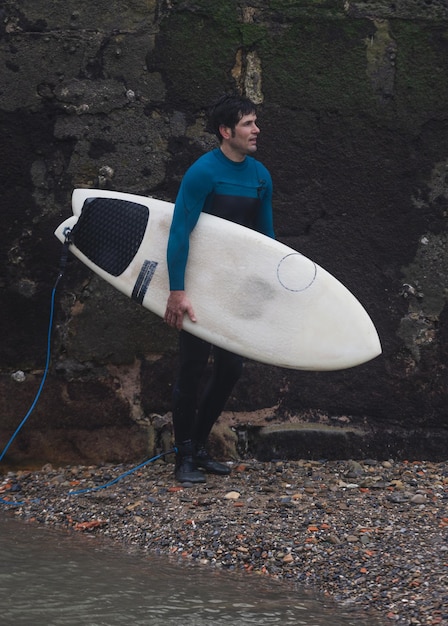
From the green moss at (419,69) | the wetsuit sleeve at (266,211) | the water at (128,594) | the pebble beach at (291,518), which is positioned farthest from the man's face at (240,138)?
the water at (128,594)

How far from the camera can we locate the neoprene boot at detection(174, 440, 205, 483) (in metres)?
4.47

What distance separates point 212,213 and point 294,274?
0.39 m

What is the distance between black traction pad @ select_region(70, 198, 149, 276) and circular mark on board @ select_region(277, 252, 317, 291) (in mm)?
556

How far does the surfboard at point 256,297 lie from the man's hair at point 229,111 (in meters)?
0.35

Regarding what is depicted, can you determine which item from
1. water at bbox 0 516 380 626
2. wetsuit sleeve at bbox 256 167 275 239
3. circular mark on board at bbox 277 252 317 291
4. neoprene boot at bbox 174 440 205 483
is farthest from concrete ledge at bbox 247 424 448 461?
water at bbox 0 516 380 626

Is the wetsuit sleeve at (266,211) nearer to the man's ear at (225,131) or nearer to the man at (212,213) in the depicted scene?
the man at (212,213)

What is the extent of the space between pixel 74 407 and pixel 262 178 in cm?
125

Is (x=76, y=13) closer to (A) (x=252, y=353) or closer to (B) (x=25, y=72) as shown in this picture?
(B) (x=25, y=72)

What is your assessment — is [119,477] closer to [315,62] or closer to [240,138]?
[240,138]

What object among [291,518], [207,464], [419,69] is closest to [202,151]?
[419,69]

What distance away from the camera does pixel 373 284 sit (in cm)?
488

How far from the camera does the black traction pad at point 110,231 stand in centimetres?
444

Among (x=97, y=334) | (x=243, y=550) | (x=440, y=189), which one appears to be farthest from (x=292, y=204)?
(x=243, y=550)

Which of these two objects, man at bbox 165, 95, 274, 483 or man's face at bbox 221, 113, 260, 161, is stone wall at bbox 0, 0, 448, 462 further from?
man's face at bbox 221, 113, 260, 161
